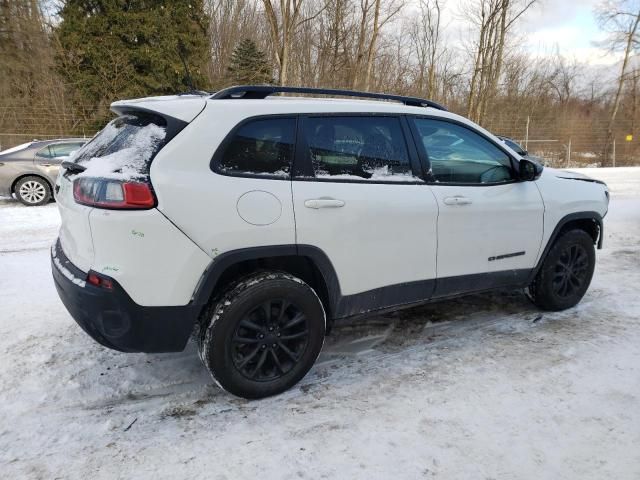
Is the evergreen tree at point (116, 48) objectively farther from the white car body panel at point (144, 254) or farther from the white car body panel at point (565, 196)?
the white car body panel at point (144, 254)

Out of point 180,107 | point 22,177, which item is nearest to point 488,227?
point 180,107

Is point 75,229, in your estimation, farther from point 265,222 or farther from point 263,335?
point 263,335

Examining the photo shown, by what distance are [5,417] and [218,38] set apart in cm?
3243

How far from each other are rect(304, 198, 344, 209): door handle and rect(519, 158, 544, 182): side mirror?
1.71 metres

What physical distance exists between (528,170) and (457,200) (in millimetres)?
792

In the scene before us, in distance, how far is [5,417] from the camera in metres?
2.70

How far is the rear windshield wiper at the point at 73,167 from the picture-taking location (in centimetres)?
278

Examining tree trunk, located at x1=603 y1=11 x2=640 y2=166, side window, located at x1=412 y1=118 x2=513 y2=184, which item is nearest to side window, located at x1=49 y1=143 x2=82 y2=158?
side window, located at x1=412 y1=118 x2=513 y2=184

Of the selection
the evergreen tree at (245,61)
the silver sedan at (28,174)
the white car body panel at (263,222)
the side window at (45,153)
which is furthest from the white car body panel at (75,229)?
the evergreen tree at (245,61)

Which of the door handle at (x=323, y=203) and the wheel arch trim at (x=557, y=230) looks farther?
the wheel arch trim at (x=557, y=230)

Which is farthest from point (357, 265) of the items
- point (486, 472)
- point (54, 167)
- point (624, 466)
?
point (54, 167)

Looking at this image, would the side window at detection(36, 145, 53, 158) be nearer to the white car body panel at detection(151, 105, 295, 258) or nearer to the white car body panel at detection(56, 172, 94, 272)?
the white car body panel at detection(56, 172, 94, 272)

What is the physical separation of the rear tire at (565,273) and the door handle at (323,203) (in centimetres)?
221

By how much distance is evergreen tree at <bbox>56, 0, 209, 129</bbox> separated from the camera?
67.0ft
